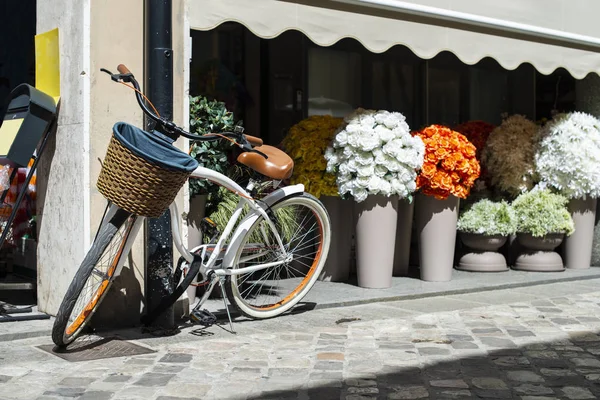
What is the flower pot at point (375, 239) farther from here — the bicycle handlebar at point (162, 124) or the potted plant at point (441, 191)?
the bicycle handlebar at point (162, 124)

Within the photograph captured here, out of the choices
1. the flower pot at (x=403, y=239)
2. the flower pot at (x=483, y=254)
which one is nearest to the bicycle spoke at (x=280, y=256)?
the flower pot at (x=403, y=239)

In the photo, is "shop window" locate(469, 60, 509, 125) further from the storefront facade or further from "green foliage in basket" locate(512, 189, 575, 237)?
"green foliage in basket" locate(512, 189, 575, 237)

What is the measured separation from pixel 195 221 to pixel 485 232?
3200 millimetres

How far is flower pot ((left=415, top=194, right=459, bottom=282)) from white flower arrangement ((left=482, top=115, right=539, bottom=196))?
982mm

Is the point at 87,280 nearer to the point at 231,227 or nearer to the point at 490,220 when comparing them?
the point at 231,227

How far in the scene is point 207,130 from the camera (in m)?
6.38

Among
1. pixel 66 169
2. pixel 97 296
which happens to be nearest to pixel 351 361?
pixel 97 296

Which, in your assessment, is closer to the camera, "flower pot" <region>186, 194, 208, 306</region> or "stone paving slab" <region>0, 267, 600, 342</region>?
"flower pot" <region>186, 194, 208, 306</region>

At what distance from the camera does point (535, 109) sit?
1123 centimetres

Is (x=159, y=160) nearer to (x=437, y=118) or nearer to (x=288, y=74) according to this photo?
(x=288, y=74)

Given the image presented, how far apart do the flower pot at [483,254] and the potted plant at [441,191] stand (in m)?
0.72

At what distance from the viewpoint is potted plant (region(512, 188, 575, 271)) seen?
8.48 meters

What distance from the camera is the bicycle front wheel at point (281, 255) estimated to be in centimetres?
602

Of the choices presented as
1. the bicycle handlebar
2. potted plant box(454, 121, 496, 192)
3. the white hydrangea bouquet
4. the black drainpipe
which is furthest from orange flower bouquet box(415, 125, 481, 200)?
the black drainpipe
